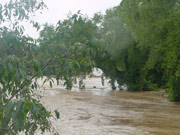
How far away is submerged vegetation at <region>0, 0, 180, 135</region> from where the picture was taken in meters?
3.21

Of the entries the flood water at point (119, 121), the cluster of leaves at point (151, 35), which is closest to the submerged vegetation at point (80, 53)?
the cluster of leaves at point (151, 35)

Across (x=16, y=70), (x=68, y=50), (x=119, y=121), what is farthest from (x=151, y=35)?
(x=16, y=70)

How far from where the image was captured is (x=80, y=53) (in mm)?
3699

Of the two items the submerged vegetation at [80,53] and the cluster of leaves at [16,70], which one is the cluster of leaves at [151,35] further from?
the cluster of leaves at [16,70]

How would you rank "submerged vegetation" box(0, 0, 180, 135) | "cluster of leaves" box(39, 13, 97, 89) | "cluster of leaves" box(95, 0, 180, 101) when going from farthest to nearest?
"cluster of leaves" box(95, 0, 180, 101), "cluster of leaves" box(39, 13, 97, 89), "submerged vegetation" box(0, 0, 180, 135)

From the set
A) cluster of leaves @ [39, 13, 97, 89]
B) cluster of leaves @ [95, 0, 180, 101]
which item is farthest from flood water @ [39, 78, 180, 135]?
cluster of leaves @ [39, 13, 97, 89]

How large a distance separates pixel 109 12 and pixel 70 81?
86.3 feet

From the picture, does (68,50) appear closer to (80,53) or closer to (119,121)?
(80,53)

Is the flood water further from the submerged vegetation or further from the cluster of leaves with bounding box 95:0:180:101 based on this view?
the cluster of leaves with bounding box 95:0:180:101

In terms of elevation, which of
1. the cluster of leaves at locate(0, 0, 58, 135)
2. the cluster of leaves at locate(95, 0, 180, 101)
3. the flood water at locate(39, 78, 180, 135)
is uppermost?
the cluster of leaves at locate(95, 0, 180, 101)

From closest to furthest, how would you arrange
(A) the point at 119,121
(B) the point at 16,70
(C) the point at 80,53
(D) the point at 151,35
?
1. (B) the point at 16,70
2. (C) the point at 80,53
3. (A) the point at 119,121
4. (D) the point at 151,35

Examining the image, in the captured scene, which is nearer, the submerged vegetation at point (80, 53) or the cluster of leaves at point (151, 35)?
the submerged vegetation at point (80, 53)

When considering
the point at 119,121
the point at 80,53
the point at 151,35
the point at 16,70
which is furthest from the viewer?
the point at 151,35

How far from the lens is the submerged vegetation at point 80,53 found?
3.21m
